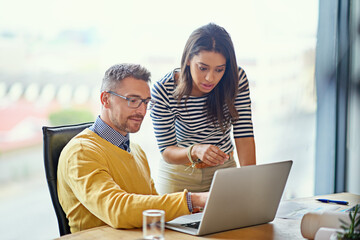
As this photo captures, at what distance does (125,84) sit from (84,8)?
1.03m

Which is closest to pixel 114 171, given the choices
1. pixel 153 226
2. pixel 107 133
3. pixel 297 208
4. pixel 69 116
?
pixel 107 133

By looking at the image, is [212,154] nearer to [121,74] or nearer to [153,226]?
[121,74]

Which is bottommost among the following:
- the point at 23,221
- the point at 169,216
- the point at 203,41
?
the point at 23,221

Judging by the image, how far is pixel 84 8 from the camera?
2.61 m

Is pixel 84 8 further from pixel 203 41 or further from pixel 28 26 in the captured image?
pixel 203 41

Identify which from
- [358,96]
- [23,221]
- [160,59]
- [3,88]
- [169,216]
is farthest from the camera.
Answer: [358,96]

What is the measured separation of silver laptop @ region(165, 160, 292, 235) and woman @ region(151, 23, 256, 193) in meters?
0.46

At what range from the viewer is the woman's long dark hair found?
6.58 feet

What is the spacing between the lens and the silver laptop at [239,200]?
137 centimetres

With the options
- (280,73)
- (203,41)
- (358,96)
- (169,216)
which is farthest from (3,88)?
(358,96)

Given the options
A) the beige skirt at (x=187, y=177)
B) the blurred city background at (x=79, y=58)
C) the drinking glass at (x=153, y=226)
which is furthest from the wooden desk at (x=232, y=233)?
the blurred city background at (x=79, y=58)

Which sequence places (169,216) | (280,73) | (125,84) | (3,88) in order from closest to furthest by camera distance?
(169,216) → (125,84) → (3,88) → (280,73)

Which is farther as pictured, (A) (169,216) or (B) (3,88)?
(B) (3,88)

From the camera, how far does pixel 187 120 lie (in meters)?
2.17
